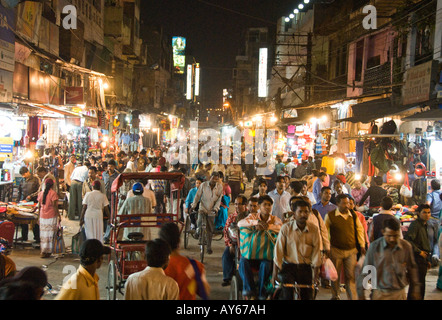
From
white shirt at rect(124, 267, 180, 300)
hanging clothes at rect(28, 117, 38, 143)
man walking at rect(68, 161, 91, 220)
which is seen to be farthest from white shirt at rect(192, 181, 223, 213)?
hanging clothes at rect(28, 117, 38, 143)

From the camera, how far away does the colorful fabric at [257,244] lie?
624 centimetres

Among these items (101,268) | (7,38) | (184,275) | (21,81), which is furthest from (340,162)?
(184,275)

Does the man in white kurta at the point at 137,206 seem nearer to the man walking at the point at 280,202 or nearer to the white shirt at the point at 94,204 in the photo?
the white shirt at the point at 94,204

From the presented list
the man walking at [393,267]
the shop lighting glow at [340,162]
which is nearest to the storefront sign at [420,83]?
the shop lighting glow at [340,162]

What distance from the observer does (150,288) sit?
13.1 feet

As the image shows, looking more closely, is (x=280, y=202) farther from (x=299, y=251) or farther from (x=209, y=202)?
(x=299, y=251)

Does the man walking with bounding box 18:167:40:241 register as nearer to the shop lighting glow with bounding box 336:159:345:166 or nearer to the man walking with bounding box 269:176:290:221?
the man walking with bounding box 269:176:290:221

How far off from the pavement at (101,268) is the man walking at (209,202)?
2.11 ft

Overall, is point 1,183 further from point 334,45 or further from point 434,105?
point 334,45

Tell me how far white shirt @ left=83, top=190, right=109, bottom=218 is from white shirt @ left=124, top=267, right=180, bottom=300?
5.72 m

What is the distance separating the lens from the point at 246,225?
21.9 ft

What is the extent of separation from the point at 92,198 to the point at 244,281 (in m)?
4.63

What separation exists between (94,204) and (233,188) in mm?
8368
